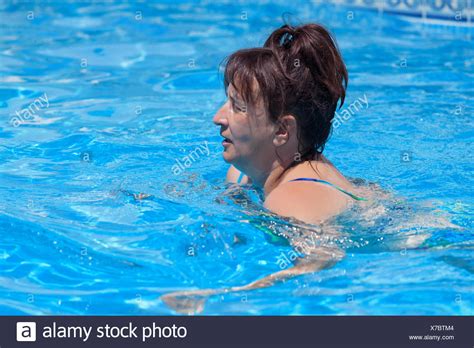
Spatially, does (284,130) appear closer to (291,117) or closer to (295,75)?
(291,117)

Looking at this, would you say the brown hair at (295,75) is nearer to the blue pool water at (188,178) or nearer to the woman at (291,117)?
the woman at (291,117)

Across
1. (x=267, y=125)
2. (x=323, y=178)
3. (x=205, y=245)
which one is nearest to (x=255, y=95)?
(x=267, y=125)

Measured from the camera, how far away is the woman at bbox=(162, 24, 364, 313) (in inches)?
154

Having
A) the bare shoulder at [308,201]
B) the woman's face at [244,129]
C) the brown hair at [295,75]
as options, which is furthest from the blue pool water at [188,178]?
the brown hair at [295,75]

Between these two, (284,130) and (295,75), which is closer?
(295,75)

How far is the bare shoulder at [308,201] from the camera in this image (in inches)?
154

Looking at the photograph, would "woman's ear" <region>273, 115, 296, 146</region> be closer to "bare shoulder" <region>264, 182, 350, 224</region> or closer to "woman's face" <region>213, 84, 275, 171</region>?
"woman's face" <region>213, 84, 275, 171</region>

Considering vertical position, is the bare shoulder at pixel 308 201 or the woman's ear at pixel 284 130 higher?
the woman's ear at pixel 284 130

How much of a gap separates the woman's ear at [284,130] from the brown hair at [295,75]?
0.02 meters

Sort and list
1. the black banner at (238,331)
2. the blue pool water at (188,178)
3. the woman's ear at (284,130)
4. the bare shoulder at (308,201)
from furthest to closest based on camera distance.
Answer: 1. the woman's ear at (284,130)
2. the bare shoulder at (308,201)
3. the blue pool water at (188,178)
4. the black banner at (238,331)

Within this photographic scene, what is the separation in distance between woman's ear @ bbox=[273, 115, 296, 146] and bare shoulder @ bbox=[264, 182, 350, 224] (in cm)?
21

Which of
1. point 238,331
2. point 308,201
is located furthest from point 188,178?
point 238,331

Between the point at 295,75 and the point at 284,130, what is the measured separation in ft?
0.94

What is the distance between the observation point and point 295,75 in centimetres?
391
